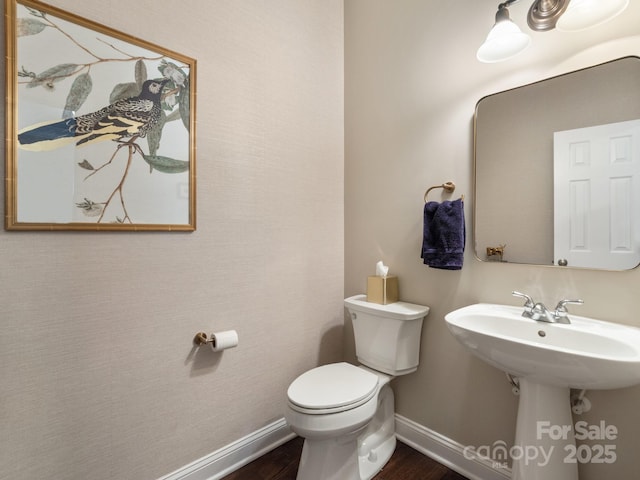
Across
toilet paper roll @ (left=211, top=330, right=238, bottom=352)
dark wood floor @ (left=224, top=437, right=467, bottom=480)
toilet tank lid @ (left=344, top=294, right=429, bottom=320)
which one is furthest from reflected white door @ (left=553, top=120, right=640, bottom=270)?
toilet paper roll @ (left=211, top=330, right=238, bottom=352)

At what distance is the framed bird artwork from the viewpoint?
1.05 m

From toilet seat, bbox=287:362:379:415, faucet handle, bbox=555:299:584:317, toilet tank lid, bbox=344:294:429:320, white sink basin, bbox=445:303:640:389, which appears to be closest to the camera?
white sink basin, bbox=445:303:640:389

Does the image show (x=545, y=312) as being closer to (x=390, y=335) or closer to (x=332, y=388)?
(x=390, y=335)

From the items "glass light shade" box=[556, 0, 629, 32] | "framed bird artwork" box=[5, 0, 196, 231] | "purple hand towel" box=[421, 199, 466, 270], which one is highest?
"glass light shade" box=[556, 0, 629, 32]

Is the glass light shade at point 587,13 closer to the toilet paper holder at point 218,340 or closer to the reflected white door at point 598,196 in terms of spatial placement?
the reflected white door at point 598,196

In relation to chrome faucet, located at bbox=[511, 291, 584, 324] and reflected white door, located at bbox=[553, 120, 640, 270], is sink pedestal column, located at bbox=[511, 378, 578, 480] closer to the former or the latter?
chrome faucet, located at bbox=[511, 291, 584, 324]

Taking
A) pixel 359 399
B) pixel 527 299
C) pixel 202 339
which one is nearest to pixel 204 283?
pixel 202 339

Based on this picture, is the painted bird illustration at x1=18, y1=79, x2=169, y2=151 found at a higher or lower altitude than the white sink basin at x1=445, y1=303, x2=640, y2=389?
higher

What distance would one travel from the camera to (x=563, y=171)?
4.11 feet

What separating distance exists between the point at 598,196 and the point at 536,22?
74cm

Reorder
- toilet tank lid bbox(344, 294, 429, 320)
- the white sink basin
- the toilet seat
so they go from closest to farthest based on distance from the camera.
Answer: the white sink basin → the toilet seat → toilet tank lid bbox(344, 294, 429, 320)

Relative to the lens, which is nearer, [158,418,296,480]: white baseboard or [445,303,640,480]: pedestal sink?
[445,303,640,480]: pedestal sink

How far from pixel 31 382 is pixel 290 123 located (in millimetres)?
1577

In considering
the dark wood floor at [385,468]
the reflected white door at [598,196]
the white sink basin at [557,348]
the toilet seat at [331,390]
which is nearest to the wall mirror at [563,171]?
the reflected white door at [598,196]
